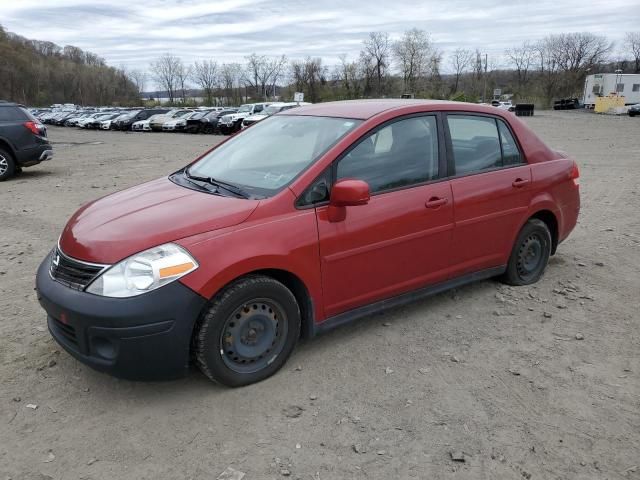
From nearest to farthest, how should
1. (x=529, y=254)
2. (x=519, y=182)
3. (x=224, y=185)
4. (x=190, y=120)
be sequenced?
(x=224, y=185)
(x=519, y=182)
(x=529, y=254)
(x=190, y=120)

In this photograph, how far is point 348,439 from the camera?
2.82 metres

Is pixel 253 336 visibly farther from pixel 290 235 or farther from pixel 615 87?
pixel 615 87

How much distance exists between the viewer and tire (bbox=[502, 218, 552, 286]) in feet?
15.6

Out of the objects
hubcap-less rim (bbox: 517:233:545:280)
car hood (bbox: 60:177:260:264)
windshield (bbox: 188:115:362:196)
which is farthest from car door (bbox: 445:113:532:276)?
car hood (bbox: 60:177:260:264)

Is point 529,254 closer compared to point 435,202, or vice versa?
point 435,202

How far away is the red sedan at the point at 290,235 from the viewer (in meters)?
2.93

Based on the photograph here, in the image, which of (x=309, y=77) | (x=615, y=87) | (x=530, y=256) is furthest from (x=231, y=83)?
(x=530, y=256)

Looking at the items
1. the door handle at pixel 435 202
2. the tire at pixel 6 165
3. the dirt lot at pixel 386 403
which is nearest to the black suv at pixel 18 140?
the tire at pixel 6 165

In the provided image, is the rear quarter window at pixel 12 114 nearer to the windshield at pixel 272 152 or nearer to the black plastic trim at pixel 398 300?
the windshield at pixel 272 152

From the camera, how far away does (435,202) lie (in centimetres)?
394

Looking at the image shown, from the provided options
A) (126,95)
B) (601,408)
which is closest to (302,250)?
(601,408)

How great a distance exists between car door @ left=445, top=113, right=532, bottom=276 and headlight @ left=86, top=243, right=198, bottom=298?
2.16 metres

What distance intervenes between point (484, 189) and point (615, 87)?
72.7 metres

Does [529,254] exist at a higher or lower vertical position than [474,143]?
lower
